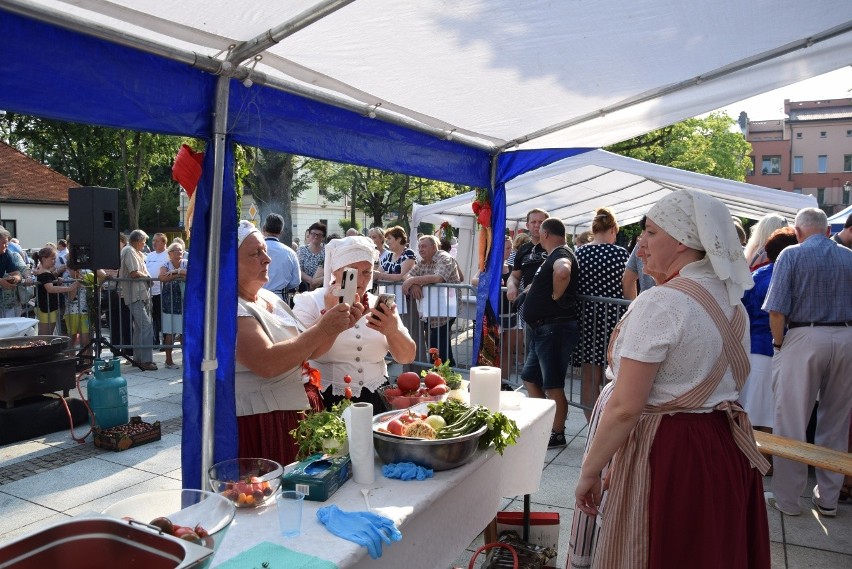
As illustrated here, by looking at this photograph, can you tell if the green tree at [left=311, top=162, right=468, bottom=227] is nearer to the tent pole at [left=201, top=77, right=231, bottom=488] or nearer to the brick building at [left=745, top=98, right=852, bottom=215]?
the tent pole at [left=201, top=77, right=231, bottom=488]

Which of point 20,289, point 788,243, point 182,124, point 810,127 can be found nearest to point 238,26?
point 182,124

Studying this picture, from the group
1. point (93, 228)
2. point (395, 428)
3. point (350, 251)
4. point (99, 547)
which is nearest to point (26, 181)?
point (93, 228)

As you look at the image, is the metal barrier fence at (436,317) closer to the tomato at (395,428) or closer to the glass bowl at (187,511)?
the tomato at (395,428)

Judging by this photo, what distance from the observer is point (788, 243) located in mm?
4715

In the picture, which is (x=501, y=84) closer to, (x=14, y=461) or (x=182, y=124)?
(x=182, y=124)

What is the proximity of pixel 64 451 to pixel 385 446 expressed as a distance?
4642mm

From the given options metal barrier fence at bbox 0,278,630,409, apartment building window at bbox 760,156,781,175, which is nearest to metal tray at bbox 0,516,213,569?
metal barrier fence at bbox 0,278,630,409

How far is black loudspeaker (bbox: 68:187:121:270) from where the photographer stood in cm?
733

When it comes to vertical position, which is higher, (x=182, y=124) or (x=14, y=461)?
(x=182, y=124)

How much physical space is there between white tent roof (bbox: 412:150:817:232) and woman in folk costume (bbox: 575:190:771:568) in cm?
511

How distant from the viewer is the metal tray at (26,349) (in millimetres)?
5898

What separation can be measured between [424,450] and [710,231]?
137cm

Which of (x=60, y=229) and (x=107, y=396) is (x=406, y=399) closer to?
(x=107, y=396)

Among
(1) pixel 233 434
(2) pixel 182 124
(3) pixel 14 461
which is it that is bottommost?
(3) pixel 14 461
